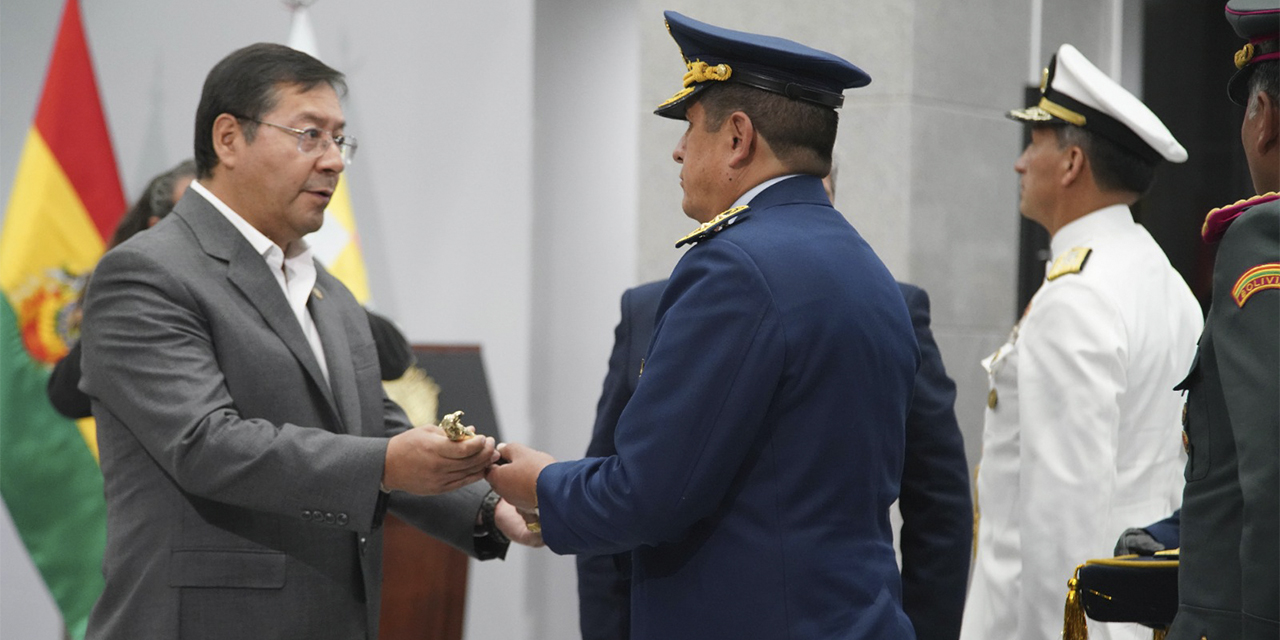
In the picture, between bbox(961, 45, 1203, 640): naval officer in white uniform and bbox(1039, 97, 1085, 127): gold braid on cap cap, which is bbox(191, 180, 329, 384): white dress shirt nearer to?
bbox(961, 45, 1203, 640): naval officer in white uniform

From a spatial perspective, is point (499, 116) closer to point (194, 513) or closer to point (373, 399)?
point (373, 399)

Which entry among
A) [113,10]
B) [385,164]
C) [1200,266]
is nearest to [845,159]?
[1200,266]

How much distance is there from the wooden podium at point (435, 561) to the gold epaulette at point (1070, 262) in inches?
74.6

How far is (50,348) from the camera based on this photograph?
4.13 metres

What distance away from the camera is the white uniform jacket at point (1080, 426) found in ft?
8.86

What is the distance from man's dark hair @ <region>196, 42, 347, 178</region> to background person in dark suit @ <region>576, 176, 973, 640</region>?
2.30 ft

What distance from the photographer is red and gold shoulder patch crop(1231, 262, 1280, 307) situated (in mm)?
1513

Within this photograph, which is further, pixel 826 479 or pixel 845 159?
pixel 845 159

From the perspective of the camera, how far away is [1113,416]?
2707 millimetres

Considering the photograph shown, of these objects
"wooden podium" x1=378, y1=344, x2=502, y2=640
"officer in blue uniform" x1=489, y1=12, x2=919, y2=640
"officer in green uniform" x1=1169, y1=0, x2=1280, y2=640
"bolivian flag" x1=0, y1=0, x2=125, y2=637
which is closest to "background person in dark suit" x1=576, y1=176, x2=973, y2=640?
"officer in blue uniform" x1=489, y1=12, x2=919, y2=640

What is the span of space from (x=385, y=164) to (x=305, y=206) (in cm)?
305

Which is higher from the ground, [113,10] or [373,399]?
[113,10]

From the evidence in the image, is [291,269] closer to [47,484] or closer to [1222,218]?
[1222,218]

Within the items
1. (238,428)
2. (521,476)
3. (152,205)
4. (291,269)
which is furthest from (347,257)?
(521,476)
